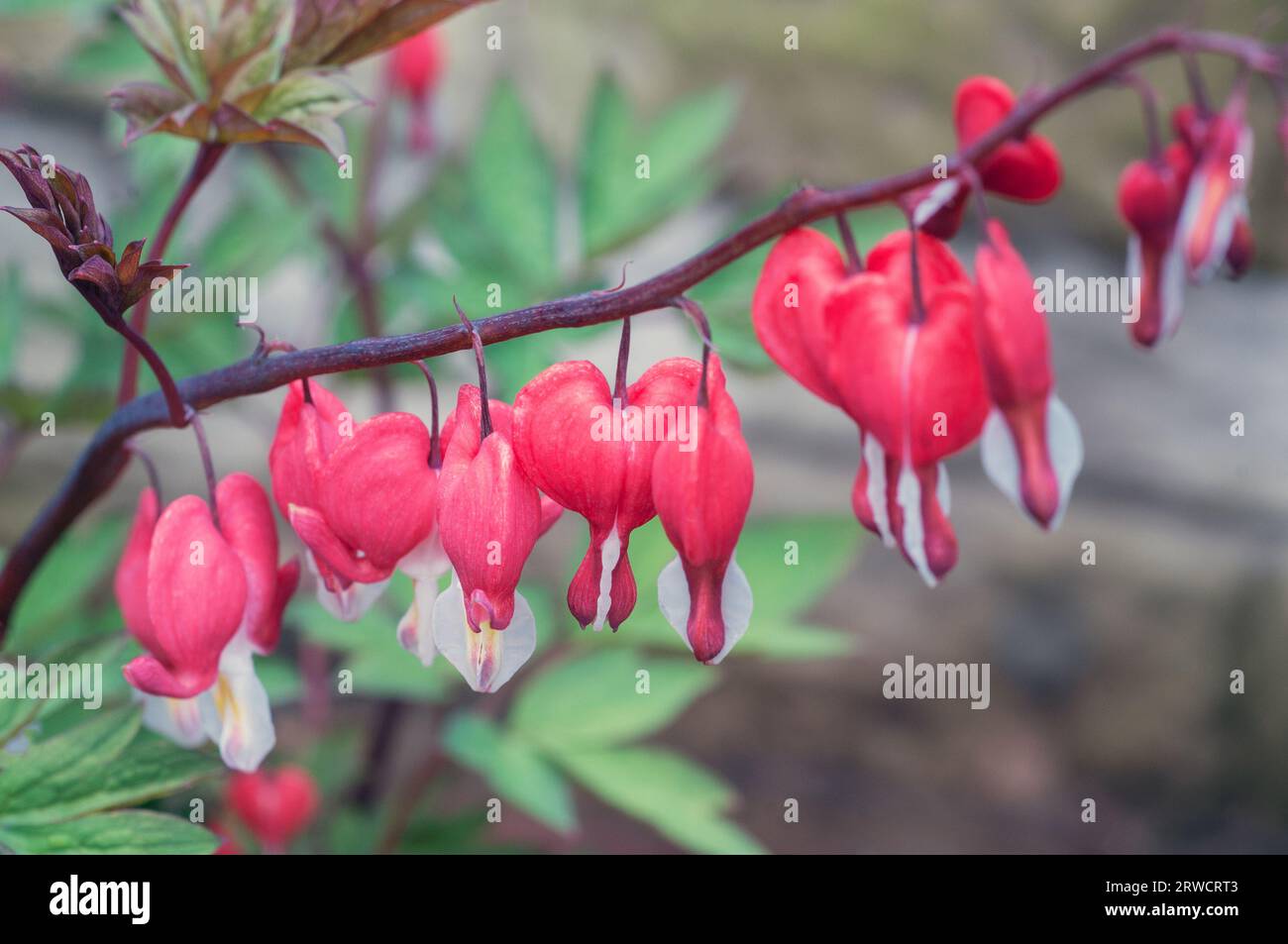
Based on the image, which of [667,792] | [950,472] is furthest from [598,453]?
[950,472]

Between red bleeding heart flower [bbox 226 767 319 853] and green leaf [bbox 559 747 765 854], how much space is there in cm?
26

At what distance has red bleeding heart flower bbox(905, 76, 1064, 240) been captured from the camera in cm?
52

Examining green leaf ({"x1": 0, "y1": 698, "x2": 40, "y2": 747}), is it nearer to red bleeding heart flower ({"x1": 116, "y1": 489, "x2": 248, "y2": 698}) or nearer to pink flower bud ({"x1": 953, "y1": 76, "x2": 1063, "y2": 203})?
red bleeding heart flower ({"x1": 116, "y1": 489, "x2": 248, "y2": 698})

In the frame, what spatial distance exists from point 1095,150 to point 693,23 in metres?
0.79

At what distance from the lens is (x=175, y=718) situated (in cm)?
65

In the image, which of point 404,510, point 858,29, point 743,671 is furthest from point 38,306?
point 858,29

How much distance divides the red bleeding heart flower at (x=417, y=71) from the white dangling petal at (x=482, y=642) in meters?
1.02

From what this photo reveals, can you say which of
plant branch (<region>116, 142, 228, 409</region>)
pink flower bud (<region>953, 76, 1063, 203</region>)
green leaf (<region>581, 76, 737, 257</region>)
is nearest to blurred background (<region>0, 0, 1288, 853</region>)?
green leaf (<region>581, 76, 737, 257</region>)

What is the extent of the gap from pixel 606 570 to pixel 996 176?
0.87 feet

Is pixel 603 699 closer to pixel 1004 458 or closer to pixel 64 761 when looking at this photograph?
pixel 64 761

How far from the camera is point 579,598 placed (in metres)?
0.52

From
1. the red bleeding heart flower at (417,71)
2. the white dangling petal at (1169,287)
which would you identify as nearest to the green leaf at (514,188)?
the red bleeding heart flower at (417,71)
